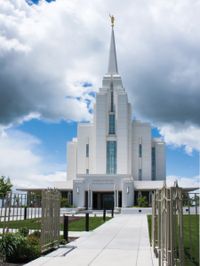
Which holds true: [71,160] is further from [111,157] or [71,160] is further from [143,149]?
[143,149]

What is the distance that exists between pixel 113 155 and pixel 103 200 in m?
7.80

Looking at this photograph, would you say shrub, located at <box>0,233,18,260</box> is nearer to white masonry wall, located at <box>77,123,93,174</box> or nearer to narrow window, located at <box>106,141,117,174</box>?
narrow window, located at <box>106,141,117,174</box>

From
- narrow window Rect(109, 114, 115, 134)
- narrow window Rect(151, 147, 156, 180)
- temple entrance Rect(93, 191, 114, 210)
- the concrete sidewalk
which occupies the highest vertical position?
narrow window Rect(109, 114, 115, 134)

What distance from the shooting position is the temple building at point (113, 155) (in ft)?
205

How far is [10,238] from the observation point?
11039 millimetres

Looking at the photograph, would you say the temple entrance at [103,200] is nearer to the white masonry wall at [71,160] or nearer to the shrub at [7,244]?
the white masonry wall at [71,160]

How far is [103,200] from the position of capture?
2584 inches

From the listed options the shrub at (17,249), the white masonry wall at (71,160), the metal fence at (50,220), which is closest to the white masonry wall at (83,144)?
the white masonry wall at (71,160)

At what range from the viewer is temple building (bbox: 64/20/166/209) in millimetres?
62562

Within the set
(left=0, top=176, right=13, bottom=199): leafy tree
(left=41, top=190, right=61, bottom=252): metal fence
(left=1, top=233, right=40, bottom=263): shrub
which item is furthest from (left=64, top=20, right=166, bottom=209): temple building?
(left=1, top=233, right=40, bottom=263): shrub

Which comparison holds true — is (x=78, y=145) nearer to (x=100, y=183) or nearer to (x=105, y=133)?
(x=105, y=133)

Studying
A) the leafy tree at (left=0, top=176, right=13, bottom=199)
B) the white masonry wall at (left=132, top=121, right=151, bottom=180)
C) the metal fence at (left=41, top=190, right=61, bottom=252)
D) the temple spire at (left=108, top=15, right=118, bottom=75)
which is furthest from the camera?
the temple spire at (left=108, top=15, right=118, bottom=75)

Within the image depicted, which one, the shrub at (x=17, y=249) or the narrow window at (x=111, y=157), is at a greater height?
the narrow window at (x=111, y=157)

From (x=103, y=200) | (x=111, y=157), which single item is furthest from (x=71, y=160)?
(x=103, y=200)
